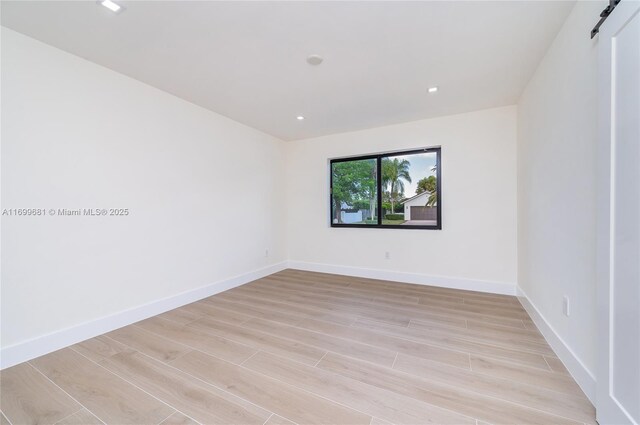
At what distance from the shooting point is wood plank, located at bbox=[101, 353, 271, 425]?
1.33 m

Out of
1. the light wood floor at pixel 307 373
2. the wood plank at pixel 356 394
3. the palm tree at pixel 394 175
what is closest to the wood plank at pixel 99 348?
the light wood floor at pixel 307 373

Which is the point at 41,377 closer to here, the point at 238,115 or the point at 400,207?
the point at 238,115

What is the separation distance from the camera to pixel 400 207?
3967 millimetres

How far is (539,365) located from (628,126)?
1567 mm

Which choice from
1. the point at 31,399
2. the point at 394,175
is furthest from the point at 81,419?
the point at 394,175

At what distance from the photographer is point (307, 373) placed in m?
1.68

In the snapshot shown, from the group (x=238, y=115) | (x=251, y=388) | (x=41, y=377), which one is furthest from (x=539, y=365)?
(x=238, y=115)

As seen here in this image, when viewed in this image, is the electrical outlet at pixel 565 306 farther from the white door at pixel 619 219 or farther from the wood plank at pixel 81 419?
the wood plank at pixel 81 419

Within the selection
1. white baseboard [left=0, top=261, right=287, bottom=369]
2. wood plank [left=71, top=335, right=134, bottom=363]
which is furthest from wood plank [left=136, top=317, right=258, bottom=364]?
wood plank [left=71, top=335, right=134, bottom=363]

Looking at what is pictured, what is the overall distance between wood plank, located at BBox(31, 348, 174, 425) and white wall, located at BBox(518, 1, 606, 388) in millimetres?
2536

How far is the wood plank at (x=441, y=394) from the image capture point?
4.24 feet

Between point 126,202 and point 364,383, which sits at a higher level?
point 126,202

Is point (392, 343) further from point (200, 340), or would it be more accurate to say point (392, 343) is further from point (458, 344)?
point (200, 340)

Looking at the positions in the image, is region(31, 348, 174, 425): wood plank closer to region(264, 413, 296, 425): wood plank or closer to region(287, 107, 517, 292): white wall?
region(264, 413, 296, 425): wood plank
